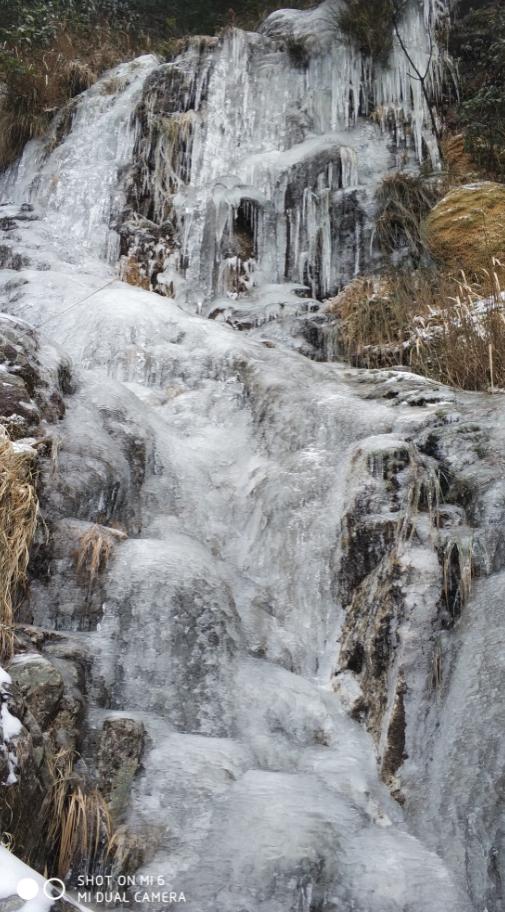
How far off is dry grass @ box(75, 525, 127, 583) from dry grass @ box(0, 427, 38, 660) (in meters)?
0.23

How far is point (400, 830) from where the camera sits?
287 centimetres

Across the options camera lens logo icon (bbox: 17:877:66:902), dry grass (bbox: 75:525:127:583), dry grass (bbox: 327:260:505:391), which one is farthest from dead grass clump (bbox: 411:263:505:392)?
camera lens logo icon (bbox: 17:877:66:902)

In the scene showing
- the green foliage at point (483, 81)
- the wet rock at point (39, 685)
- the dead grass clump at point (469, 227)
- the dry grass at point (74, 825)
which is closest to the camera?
the dry grass at point (74, 825)

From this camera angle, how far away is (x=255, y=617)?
148 inches

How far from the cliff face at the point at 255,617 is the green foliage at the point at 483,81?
9.27ft

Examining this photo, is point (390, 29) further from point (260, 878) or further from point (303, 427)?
point (260, 878)

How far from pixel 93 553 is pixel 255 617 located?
79 centimetres

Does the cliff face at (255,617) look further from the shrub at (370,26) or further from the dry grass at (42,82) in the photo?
the shrub at (370,26)

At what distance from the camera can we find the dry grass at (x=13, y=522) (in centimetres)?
311

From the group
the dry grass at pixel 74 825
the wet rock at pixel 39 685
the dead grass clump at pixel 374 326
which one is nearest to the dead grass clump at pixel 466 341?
the dead grass clump at pixel 374 326

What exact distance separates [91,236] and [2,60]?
318 cm

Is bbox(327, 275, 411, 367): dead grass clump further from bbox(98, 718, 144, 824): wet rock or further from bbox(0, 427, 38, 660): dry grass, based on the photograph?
bbox(98, 718, 144, 824): wet rock

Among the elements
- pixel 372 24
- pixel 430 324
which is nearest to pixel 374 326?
pixel 430 324

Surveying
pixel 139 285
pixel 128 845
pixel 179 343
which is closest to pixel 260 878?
pixel 128 845
